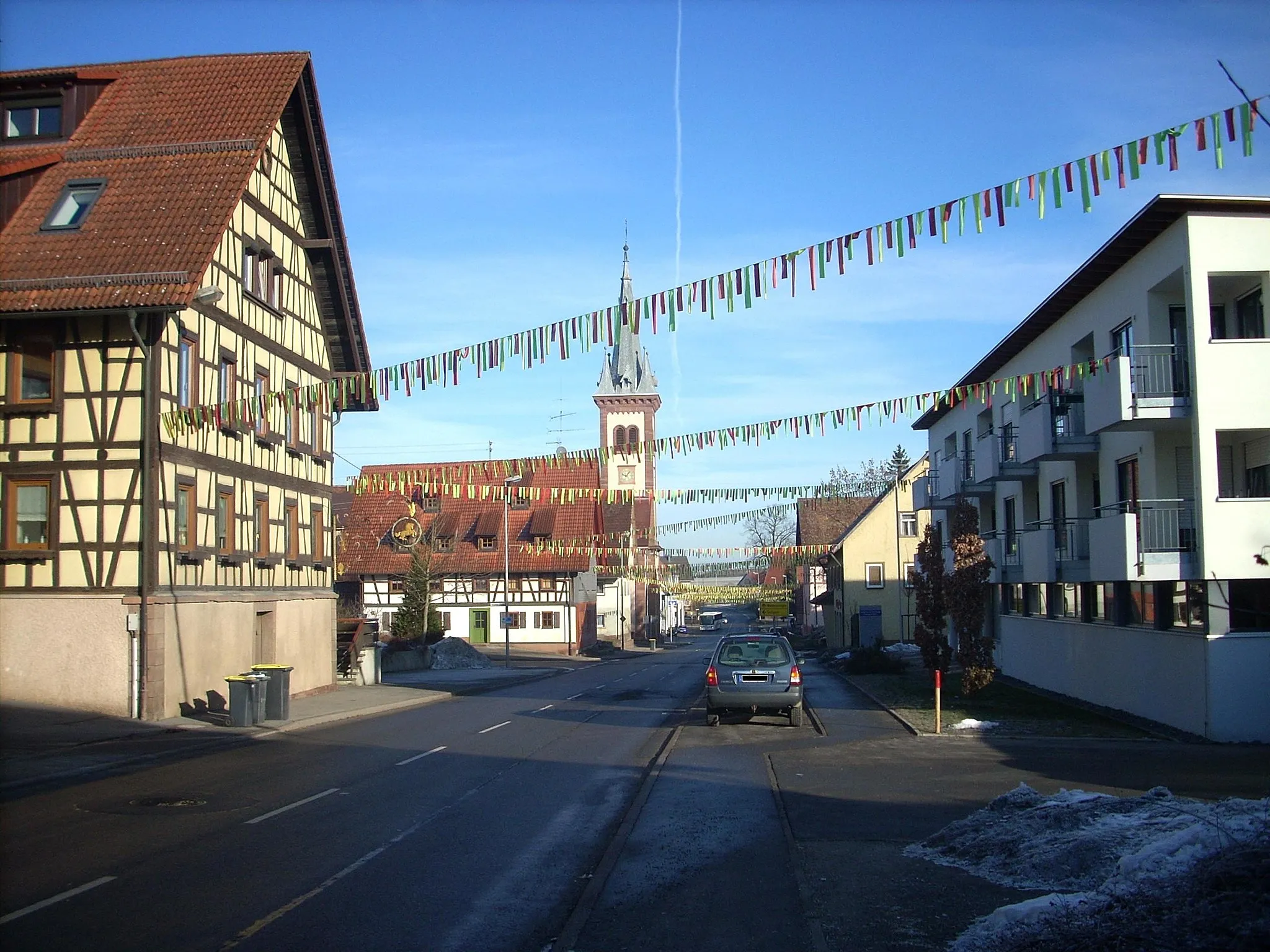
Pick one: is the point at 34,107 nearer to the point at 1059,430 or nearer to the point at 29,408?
the point at 29,408

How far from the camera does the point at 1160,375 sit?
1942cm

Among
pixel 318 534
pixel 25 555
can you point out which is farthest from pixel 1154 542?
pixel 318 534

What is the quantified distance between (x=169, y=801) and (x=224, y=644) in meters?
12.0

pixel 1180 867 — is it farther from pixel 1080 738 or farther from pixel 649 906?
pixel 1080 738

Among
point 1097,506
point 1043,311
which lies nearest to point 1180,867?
point 1097,506

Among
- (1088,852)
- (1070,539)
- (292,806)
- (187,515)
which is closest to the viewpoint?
(1088,852)

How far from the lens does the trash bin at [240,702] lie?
20.7 metres

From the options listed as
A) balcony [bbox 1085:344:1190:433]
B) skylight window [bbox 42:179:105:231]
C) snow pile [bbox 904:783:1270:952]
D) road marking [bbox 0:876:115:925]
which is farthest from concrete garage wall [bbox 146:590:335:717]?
balcony [bbox 1085:344:1190:433]

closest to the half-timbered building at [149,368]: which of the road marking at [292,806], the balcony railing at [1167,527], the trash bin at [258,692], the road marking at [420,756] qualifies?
the trash bin at [258,692]

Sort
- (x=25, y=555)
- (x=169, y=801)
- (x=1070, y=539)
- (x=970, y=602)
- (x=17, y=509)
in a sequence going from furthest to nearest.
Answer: (x=1070, y=539) < (x=970, y=602) < (x=17, y=509) < (x=25, y=555) < (x=169, y=801)

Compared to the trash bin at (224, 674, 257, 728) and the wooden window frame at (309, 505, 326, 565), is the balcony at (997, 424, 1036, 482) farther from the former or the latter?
the trash bin at (224, 674, 257, 728)

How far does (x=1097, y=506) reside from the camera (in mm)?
22766

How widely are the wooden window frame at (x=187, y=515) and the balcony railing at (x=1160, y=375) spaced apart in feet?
58.4

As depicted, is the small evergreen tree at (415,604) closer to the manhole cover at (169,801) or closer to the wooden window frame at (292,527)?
the wooden window frame at (292,527)
